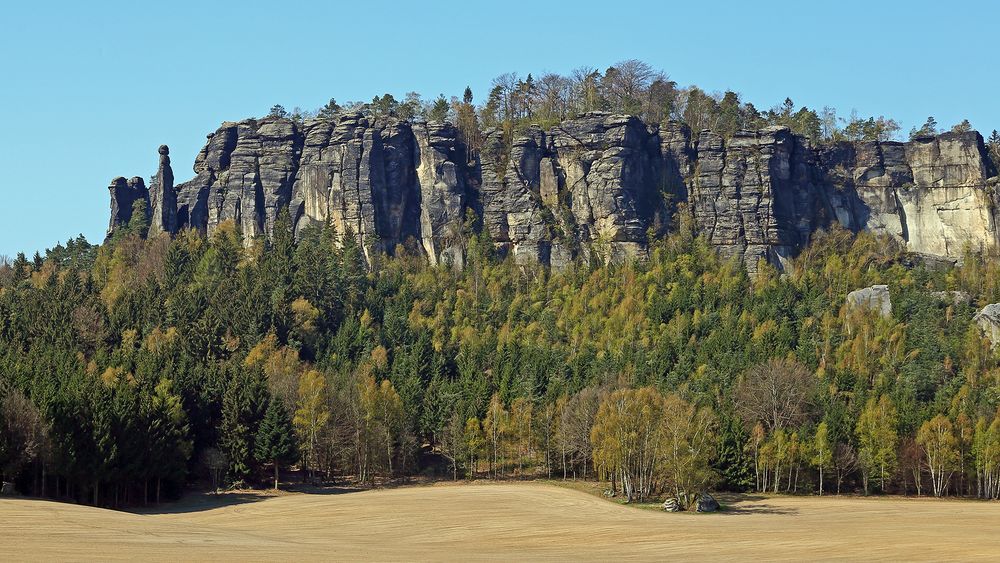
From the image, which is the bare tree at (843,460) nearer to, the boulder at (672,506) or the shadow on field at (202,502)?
the boulder at (672,506)

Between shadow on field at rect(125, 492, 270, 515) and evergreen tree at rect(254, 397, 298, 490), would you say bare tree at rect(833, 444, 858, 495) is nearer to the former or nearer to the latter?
Result: evergreen tree at rect(254, 397, 298, 490)

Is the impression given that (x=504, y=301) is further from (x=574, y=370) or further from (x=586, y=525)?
(x=586, y=525)

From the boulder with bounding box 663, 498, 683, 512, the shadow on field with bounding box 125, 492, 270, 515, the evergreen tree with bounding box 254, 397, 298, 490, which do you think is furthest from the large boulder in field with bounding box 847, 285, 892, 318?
the shadow on field with bounding box 125, 492, 270, 515

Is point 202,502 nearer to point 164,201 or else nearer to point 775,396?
point 775,396

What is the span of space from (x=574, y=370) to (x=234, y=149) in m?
85.8

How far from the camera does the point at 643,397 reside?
10412 cm

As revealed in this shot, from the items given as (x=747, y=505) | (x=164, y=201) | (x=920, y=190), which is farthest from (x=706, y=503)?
(x=164, y=201)

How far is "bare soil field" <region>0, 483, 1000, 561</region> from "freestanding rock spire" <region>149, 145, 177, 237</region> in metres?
103

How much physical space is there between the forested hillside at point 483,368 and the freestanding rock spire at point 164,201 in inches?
120

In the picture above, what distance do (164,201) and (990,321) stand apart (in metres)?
118

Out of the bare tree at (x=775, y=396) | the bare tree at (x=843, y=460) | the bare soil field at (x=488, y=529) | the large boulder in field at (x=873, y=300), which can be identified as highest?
the large boulder in field at (x=873, y=300)

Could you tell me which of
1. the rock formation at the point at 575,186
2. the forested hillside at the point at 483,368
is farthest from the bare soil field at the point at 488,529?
the rock formation at the point at 575,186

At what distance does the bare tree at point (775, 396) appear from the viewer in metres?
115

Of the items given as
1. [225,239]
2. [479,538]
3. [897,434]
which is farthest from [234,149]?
[479,538]
